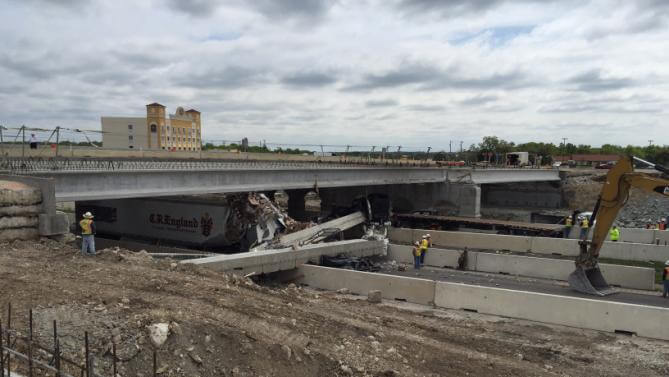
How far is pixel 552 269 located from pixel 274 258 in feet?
35.6

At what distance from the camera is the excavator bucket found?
54.5 feet

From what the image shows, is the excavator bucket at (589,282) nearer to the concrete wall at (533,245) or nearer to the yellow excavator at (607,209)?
the yellow excavator at (607,209)

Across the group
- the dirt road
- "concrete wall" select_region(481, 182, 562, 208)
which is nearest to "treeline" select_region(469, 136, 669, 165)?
"concrete wall" select_region(481, 182, 562, 208)

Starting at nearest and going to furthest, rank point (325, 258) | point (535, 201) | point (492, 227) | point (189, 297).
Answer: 1. point (189, 297)
2. point (325, 258)
3. point (492, 227)
4. point (535, 201)

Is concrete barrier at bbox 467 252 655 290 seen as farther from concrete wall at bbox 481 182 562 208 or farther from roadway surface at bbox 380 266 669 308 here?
concrete wall at bbox 481 182 562 208

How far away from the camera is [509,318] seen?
1478 centimetres

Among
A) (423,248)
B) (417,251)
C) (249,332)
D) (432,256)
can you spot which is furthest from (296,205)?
(249,332)

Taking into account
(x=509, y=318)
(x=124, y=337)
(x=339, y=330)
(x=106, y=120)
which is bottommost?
(x=509, y=318)

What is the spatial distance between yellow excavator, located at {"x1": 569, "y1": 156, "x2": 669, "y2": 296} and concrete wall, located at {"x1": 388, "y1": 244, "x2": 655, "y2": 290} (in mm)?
2424

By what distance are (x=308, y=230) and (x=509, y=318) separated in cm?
1128

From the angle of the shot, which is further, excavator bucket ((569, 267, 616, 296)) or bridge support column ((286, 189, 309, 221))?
bridge support column ((286, 189, 309, 221))

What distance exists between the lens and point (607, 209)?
53.9ft

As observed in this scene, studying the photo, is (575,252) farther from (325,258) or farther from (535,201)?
A: (535,201)

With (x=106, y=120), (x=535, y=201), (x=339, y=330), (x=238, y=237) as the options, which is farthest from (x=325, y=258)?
(x=535, y=201)
